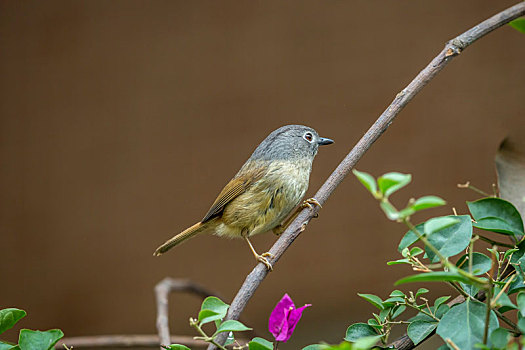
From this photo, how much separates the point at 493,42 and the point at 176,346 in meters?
2.70

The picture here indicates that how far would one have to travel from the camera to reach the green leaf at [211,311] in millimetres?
883

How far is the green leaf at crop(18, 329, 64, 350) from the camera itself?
0.98 metres

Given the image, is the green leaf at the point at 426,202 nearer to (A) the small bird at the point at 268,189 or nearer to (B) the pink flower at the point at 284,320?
(B) the pink flower at the point at 284,320

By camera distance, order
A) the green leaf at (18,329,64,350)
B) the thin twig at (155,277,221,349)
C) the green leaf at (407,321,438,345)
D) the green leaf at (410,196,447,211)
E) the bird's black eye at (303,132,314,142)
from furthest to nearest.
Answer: the bird's black eye at (303,132,314,142) → the thin twig at (155,277,221,349) → the green leaf at (18,329,64,350) → the green leaf at (407,321,438,345) → the green leaf at (410,196,447,211)

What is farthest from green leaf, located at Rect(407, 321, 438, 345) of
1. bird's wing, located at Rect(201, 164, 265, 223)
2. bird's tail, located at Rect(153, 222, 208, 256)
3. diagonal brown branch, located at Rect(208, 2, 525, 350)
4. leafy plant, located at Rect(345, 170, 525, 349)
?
bird's tail, located at Rect(153, 222, 208, 256)

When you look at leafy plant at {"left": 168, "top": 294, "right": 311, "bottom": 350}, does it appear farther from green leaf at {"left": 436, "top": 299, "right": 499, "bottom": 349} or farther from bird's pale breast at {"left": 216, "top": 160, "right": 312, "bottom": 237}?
bird's pale breast at {"left": 216, "top": 160, "right": 312, "bottom": 237}

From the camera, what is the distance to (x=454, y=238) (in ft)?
2.85

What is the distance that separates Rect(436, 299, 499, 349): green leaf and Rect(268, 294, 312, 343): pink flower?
281 millimetres

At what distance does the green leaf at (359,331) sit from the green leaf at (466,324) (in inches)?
7.9

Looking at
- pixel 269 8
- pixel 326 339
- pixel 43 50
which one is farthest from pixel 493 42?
pixel 43 50

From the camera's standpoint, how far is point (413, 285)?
10.6 feet

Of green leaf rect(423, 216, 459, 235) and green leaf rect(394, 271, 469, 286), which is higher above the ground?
green leaf rect(423, 216, 459, 235)

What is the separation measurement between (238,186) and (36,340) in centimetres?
107

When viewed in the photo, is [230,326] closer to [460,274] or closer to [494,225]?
[460,274]
